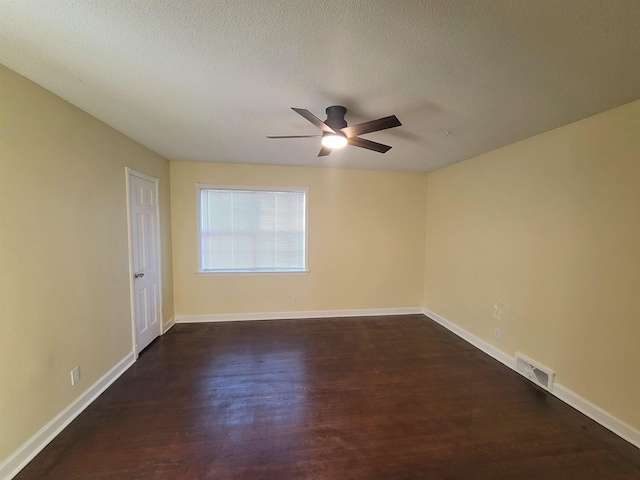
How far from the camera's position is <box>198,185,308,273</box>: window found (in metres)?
3.98

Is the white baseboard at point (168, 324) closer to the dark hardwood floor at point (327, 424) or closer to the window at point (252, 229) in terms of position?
the dark hardwood floor at point (327, 424)

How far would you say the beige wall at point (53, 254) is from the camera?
1571 mm

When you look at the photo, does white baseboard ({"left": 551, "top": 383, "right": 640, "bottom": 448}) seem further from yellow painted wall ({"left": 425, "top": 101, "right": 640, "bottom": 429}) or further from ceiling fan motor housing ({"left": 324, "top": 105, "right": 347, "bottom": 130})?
ceiling fan motor housing ({"left": 324, "top": 105, "right": 347, "bottom": 130})

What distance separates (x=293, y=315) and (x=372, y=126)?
3231mm

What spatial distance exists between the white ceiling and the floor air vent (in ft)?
7.50

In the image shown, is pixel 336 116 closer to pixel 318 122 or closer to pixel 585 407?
pixel 318 122

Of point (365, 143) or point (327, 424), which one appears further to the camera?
point (365, 143)

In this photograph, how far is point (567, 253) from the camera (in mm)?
2309

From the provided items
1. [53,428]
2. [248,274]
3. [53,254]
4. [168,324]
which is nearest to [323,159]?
[248,274]

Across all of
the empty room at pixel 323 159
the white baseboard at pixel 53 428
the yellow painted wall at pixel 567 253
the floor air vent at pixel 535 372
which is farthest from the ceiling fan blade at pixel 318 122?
the floor air vent at pixel 535 372

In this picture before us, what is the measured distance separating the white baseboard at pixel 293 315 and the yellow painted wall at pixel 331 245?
0.07m

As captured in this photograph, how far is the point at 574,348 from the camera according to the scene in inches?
88.7

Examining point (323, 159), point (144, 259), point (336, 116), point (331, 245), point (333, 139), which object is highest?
point (323, 159)

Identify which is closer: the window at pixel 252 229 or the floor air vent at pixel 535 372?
the floor air vent at pixel 535 372
